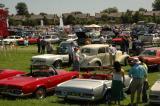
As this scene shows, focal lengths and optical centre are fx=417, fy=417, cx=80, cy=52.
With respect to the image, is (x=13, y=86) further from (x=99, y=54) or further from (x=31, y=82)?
(x=99, y=54)

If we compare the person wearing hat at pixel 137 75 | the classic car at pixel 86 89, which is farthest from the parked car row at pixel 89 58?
the person wearing hat at pixel 137 75

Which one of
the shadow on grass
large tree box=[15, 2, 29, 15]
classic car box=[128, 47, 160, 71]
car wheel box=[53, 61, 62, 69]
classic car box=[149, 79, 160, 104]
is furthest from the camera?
large tree box=[15, 2, 29, 15]

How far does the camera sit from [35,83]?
1439 centimetres

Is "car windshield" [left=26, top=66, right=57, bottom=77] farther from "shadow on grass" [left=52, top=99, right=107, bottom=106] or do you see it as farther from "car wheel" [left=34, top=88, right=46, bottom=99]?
"shadow on grass" [left=52, top=99, right=107, bottom=106]

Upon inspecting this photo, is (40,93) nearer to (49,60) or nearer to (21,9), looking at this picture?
Answer: (49,60)

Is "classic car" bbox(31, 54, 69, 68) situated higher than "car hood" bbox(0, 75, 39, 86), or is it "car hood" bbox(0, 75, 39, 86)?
"car hood" bbox(0, 75, 39, 86)

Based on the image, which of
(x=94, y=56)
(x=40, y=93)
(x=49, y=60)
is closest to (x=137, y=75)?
(x=40, y=93)

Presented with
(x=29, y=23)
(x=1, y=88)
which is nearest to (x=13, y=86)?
(x=1, y=88)

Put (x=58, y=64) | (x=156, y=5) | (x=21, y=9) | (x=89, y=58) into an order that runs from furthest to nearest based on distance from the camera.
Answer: (x=156, y=5) < (x=21, y=9) < (x=58, y=64) < (x=89, y=58)

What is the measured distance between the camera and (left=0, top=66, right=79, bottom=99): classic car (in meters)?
14.1

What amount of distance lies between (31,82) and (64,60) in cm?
1047

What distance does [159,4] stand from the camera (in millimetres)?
172750

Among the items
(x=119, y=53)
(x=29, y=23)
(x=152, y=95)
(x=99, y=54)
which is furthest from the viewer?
(x=29, y=23)

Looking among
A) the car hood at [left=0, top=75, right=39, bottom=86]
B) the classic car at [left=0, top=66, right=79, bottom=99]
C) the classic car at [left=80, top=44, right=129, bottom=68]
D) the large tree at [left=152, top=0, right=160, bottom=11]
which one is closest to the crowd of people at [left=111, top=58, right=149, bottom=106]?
the classic car at [left=0, top=66, right=79, bottom=99]
